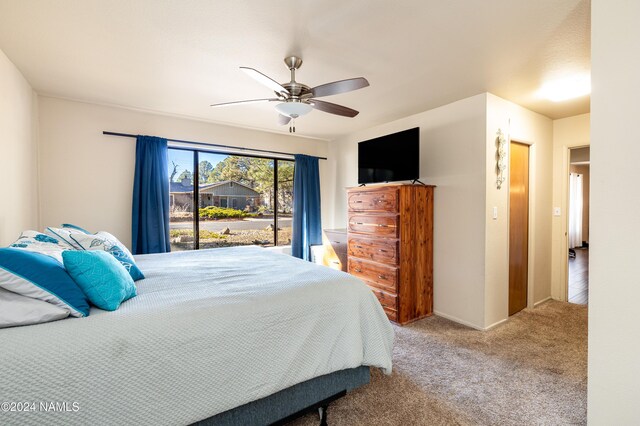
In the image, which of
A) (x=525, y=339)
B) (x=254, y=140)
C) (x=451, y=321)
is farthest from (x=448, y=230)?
(x=254, y=140)

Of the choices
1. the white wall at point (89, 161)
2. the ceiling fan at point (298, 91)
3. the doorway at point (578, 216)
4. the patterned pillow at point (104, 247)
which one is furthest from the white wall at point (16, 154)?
the doorway at point (578, 216)

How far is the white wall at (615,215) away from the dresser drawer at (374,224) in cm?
194

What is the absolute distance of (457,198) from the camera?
10.9 ft

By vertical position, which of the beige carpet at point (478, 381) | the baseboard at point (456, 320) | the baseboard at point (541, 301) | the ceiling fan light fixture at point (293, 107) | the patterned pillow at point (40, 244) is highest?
the ceiling fan light fixture at point (293, 107)

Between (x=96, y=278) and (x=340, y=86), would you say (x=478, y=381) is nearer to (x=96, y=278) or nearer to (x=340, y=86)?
(x=340, y=86)

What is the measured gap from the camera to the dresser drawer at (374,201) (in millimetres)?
3260

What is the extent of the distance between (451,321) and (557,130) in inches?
119

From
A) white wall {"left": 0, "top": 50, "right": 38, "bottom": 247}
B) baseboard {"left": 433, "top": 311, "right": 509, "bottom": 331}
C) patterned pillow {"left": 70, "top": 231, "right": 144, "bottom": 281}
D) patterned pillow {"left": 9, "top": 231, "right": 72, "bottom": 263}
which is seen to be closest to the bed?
patterned pillow {"left": 70, "top": 231, "right": 144, "bottom": 281}

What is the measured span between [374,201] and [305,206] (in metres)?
1.61

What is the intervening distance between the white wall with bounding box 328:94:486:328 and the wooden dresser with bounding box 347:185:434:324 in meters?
0.15

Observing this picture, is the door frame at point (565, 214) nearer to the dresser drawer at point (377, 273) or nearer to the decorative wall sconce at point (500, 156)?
the decorative wall sconce at point (500, 156)

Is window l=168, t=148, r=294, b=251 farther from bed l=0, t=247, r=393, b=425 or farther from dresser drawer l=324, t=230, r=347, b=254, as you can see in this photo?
bed l=0, t=247, r=393, b=425

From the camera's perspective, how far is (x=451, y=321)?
334 centimetres

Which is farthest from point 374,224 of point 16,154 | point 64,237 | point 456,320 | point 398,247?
point 16,154
